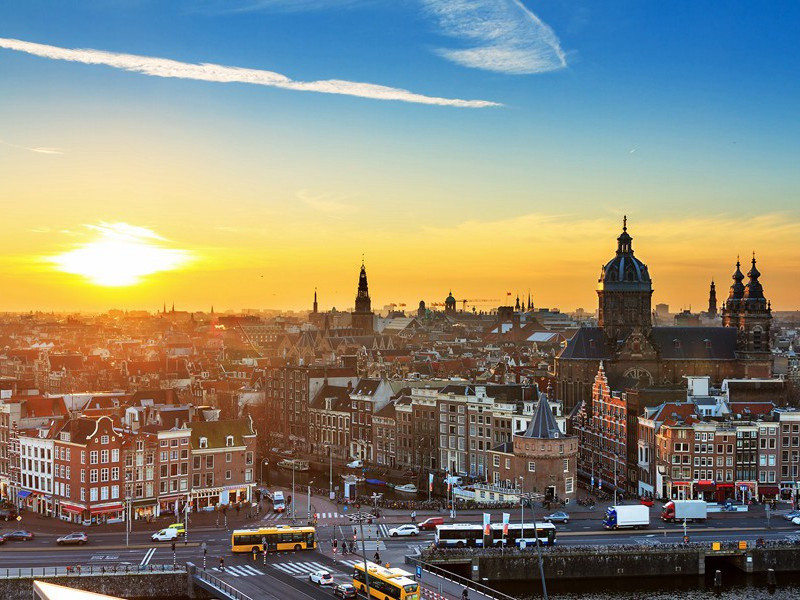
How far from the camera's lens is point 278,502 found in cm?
10506

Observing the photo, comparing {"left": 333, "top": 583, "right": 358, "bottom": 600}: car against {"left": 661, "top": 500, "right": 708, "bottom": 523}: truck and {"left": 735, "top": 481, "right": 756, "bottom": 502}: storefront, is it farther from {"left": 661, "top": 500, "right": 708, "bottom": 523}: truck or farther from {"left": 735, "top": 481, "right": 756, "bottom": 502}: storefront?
{"left": 735, "top": 481, "right": 756, "bottom": 502}: storefront

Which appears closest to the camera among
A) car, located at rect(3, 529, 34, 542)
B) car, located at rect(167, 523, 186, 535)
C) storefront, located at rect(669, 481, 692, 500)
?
car, located at rect(3, 529, 34, 542)

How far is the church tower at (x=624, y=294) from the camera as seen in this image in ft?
485

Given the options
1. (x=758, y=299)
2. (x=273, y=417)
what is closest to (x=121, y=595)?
(x=273, y=417)

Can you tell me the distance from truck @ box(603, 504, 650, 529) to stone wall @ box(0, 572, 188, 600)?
124 ft

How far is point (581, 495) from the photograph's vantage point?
11369 centimetres

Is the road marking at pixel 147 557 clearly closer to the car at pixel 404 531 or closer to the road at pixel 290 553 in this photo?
the road at pixel 290 553

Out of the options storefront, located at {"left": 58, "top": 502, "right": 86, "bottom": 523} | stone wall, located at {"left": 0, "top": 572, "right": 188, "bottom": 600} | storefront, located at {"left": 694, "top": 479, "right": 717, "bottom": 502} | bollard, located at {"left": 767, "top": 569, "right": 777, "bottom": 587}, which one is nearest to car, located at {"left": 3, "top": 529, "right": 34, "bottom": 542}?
storefront, located at {"left": 58, "top": 502, "right": 86, "bottom": 523}

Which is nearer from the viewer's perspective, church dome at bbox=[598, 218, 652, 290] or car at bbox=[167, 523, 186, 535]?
car at bbox=[167, 523, 186, 535]

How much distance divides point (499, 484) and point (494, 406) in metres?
13.1

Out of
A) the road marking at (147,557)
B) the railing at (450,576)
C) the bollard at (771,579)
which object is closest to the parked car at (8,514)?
the road marking at (147,557)

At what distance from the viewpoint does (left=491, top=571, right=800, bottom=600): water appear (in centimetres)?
8169

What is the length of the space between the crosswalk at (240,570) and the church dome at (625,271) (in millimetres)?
84259

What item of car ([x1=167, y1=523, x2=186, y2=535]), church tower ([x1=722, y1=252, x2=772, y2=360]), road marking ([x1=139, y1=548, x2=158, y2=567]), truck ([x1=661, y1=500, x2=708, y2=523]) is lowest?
road marking ([x1=139, y1=548, x2=158, y2=567])
